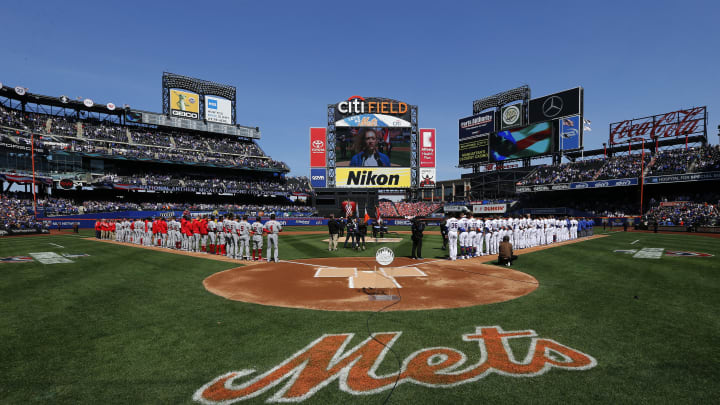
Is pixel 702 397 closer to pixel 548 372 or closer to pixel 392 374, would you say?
pixel 548 372

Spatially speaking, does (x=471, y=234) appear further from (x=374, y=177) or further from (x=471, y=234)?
(x=374, y=177)

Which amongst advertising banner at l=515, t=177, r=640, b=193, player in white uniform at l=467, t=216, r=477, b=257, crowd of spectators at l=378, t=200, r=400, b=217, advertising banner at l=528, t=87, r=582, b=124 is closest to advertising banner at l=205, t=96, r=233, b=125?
crowd of spectators at l=378, t=200, r=400, b=217

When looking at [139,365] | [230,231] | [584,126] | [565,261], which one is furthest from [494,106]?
[139,365]

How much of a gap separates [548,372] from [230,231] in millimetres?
14209

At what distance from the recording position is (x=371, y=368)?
4.66m

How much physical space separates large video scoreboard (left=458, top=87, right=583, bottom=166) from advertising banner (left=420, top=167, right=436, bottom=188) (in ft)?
26.4

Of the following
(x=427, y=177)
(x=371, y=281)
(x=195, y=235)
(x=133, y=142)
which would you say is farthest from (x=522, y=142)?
(x=133, y=142)

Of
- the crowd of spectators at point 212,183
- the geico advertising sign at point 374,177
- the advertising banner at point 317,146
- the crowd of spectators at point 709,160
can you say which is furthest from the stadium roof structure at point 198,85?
the crowd of spectators at point 709,160

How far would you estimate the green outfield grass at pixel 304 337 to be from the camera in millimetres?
4055

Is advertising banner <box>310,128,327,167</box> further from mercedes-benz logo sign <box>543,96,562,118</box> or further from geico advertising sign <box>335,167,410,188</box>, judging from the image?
mercedes-benz logo sign <box>543,96,562,118</box>

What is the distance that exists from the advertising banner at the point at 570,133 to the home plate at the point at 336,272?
49746 mm

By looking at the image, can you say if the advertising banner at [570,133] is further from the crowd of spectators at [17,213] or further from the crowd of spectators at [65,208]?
the crowd of spectators at [17,213]

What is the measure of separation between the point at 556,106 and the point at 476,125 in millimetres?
12872

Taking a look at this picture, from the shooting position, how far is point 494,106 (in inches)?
2366
